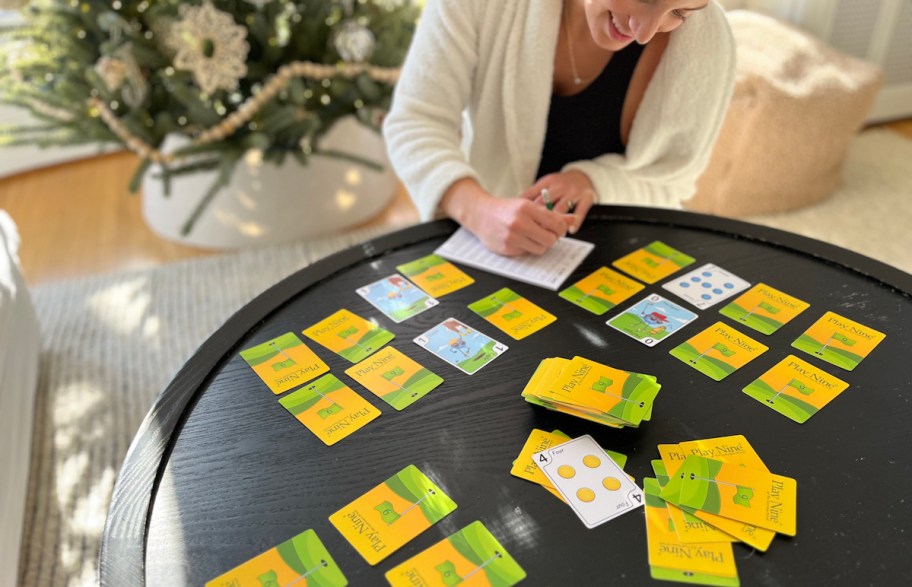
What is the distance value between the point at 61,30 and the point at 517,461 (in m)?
1.74

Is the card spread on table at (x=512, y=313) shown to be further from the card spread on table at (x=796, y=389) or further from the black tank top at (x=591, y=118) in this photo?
the black tank top at (x=591, y=118)

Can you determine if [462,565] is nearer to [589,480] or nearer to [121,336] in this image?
[589,480]

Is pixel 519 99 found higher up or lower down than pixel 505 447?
higher up

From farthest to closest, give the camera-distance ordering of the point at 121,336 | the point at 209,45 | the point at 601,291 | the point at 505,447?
the point at 121,336 < the point at 209,45 < the point at 601,291 < the point at 505,447

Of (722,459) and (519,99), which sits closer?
(722,459)

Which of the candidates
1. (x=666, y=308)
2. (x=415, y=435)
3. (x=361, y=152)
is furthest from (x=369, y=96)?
(x=415, y=435)

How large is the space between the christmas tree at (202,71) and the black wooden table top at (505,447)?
1.02 meters

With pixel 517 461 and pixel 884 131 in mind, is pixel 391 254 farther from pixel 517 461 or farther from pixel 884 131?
pixel 884 131

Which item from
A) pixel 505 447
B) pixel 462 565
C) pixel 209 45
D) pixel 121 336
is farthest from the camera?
pixel 121 336

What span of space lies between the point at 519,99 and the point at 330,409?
2.30 feet

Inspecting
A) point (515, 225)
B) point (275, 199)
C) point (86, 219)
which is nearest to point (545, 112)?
point (515, 225)

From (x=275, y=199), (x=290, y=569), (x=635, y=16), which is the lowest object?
(x=275, y=199)

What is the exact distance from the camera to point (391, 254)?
106 centimetres

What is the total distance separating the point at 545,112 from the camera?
1.22 m
